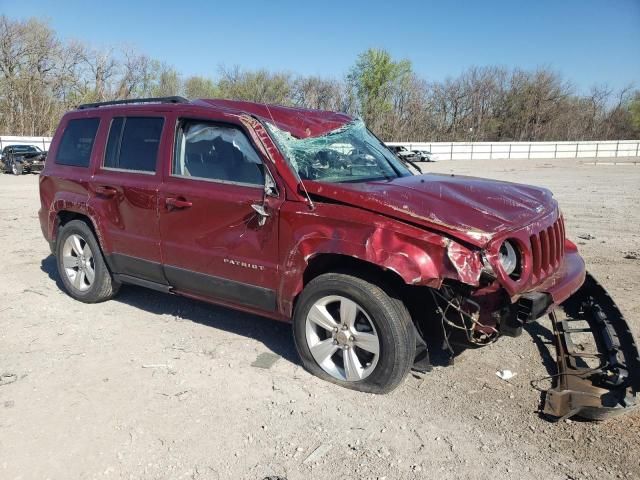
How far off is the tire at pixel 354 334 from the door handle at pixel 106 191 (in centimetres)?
220

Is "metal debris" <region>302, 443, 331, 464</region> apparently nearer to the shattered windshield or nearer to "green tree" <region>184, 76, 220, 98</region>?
the shattered windshield

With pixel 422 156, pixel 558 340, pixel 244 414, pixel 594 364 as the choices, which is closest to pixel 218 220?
pixel 244 414

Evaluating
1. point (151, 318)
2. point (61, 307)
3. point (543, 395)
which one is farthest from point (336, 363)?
point (61, 307)

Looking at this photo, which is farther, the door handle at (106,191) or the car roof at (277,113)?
the door handle at (106,191)

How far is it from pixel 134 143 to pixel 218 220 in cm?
134

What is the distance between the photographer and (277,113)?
430 cm

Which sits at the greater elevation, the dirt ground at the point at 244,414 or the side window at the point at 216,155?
the side window at the point at 216,155

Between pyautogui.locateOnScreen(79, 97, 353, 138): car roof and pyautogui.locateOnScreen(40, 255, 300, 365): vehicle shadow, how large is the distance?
5.63 feet

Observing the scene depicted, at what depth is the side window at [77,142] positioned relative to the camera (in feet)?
17.0

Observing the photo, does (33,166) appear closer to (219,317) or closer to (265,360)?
(219,317)

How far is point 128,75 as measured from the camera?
53.8 meters

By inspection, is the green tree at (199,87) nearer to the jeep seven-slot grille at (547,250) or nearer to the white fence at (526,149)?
the white fence at (526,149)

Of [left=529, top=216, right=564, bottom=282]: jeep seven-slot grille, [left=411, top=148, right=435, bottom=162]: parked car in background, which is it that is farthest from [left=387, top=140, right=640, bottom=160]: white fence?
[left=529, top=216, right=564, bottom=282]: jeep seven-slot grille

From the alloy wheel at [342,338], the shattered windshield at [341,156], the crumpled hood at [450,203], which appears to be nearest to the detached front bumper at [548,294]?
the crumpled hood at [450,203]
